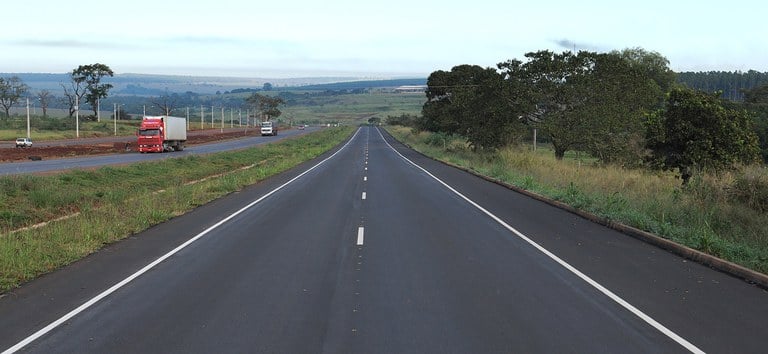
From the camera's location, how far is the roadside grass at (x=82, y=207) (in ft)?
33.0

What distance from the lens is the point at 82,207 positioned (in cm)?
1717

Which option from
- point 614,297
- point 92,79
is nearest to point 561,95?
point 614,297

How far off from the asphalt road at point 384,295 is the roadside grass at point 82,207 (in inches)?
22.7

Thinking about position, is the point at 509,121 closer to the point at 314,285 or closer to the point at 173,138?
the point at 173,138

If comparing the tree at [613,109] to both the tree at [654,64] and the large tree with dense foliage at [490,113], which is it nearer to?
the large tree with dense foliage at [490,113]

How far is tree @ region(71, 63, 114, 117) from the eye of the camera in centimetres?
11456

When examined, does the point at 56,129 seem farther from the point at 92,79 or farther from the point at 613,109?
the point at 613,109

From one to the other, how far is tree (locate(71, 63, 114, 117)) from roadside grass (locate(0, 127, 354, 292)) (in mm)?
94112

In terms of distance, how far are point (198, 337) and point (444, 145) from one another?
6432 cm

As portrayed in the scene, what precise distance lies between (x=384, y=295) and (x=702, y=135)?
22.8m

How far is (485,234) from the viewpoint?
42.5 ft

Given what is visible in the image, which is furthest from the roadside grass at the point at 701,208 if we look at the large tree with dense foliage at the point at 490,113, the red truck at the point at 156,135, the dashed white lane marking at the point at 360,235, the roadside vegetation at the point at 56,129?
the roadside vegetation at the point at 56,129

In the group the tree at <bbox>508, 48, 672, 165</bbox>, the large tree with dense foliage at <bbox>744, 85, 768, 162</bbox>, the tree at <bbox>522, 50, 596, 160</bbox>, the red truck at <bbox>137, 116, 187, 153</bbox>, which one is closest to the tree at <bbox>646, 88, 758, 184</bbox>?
the tree at <bbox>508, 48, 672, 165</bbox>

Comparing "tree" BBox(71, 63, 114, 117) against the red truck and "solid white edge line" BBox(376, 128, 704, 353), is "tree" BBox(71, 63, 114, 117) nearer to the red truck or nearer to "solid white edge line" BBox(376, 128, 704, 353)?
the red truck
